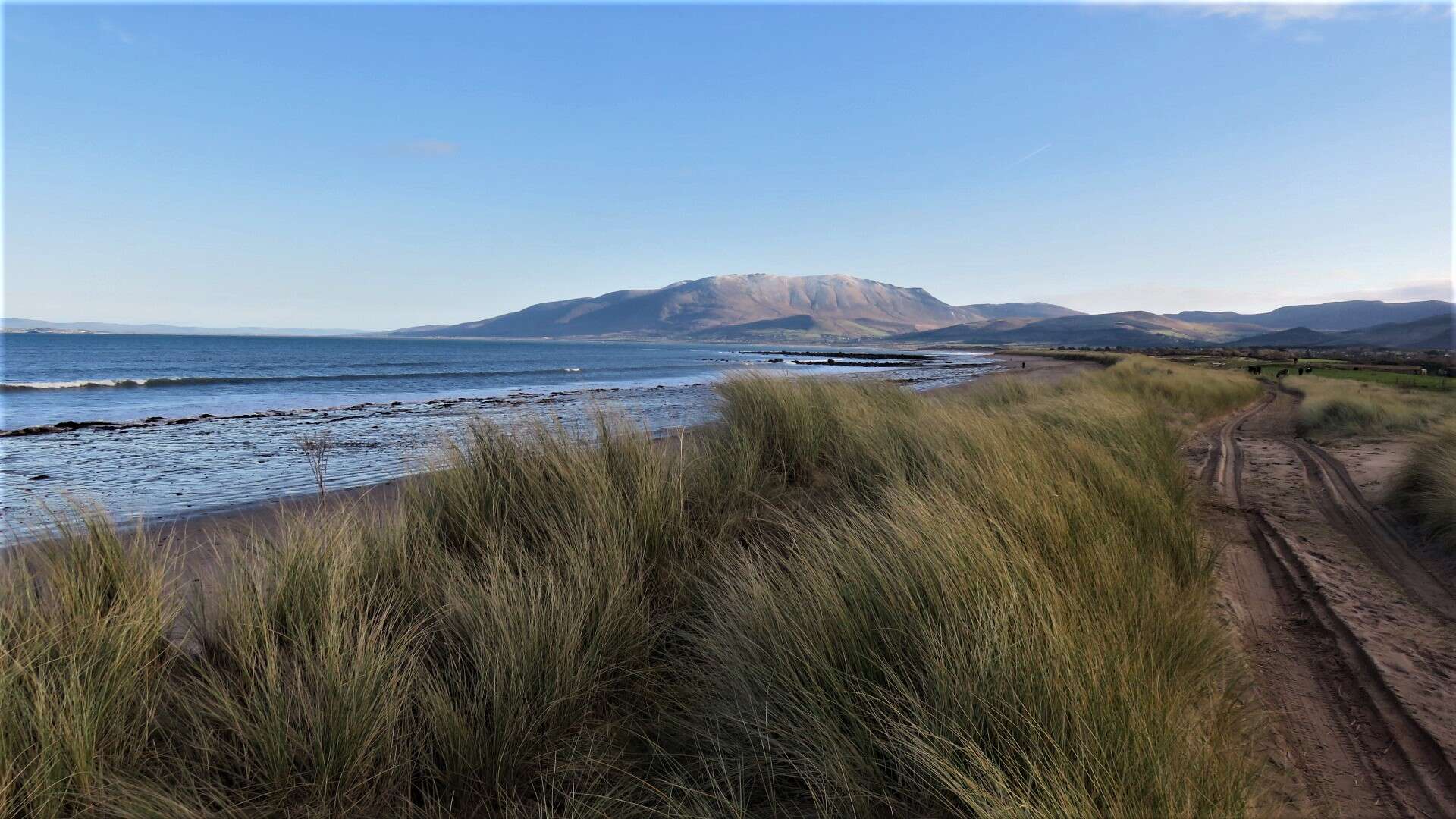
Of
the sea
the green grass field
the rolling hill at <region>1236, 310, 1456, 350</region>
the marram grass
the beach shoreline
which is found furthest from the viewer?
the rolling hill at <region>1236, 310, 1456, 350</region>

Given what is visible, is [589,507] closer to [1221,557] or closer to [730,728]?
[730,728]

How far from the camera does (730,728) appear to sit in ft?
7.75

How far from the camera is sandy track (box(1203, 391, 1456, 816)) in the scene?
8.64 ft

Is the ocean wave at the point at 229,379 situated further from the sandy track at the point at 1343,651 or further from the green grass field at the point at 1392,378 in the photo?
the green grass field at the point at 1392,378

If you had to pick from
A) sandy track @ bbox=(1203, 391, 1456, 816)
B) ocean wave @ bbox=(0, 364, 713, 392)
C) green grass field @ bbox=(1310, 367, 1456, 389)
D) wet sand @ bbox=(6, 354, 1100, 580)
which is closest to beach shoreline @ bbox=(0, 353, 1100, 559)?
wet sand @ bbox=(6, 354, 1100, 580)

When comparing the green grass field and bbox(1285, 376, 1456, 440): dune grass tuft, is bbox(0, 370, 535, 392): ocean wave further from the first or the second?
the green grass field

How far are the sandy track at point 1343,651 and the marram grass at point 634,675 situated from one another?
391 mm

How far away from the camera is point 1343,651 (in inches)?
147

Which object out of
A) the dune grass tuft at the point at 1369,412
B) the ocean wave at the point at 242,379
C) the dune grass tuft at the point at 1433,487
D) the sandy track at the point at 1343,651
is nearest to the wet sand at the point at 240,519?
the sandy track at the point at 1343,651

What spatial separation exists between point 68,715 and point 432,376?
37.3m

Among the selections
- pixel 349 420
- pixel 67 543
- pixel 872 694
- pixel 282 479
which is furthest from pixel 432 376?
pixel 872 694

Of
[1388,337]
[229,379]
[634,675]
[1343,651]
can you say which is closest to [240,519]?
[634,675]

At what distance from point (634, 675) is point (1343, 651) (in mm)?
4226

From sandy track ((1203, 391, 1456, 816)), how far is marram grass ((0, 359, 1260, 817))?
39cm
